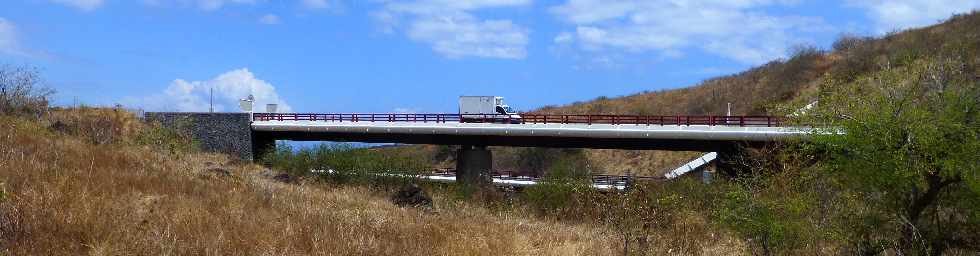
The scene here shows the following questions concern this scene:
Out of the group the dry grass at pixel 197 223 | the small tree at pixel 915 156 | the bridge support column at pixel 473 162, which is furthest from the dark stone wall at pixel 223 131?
the small tree at pixel 915 156

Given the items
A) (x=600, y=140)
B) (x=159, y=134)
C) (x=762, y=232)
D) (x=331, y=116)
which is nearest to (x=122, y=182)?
(x=762, y=232)

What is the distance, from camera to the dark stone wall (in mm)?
48344

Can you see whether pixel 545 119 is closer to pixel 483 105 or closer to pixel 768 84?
pixel 483 105

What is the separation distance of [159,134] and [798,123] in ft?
108

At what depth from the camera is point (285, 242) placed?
8.52 meters

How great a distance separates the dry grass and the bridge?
2696cm

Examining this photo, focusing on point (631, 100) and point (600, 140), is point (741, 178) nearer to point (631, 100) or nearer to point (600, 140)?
point (600, 140)

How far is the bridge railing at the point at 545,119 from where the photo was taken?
38812mm

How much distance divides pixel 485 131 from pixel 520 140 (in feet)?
7.64

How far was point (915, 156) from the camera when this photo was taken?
580 inches

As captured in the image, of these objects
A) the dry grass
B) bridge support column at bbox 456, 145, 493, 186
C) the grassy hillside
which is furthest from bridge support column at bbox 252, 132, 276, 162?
the dry grass

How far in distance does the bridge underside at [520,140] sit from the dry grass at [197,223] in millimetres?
28536

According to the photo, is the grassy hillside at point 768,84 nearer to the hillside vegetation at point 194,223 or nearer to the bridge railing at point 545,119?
the bridge railing at point 545,119

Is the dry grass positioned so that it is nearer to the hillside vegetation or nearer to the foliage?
the hillside vegetation
